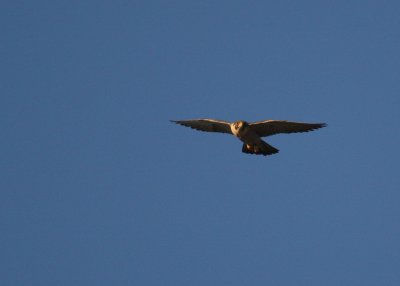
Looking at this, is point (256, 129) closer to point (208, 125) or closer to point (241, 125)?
point (241, 125)

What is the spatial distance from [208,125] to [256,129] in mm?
1975

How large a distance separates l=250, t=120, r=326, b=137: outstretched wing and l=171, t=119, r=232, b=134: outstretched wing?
3.98 ft

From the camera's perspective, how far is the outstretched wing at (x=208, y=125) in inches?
1347

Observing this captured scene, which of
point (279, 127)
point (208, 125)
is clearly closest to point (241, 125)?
point (279, 127)

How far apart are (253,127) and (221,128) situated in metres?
1.67

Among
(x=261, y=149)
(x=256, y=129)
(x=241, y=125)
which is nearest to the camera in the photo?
Answer: (x=241, y=125)

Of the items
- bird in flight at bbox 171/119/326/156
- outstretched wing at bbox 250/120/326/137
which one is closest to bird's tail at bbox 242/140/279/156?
bird in flight at bbox 171/119/326/156

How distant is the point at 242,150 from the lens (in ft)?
112

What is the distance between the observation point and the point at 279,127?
33.2m

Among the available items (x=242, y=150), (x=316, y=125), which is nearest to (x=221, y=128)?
(x=242, y=150)

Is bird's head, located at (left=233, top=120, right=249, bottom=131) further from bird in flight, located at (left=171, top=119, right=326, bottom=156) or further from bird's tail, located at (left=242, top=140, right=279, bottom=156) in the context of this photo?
bird's tail, located at (left=242, top=140, right=279, bottom=156)

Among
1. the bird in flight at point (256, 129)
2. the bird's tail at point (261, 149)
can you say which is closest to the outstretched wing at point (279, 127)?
the bird in flight at point (256, 129)

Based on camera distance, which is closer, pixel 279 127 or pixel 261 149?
pixel 279 127

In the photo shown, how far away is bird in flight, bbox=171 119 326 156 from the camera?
108 feet
